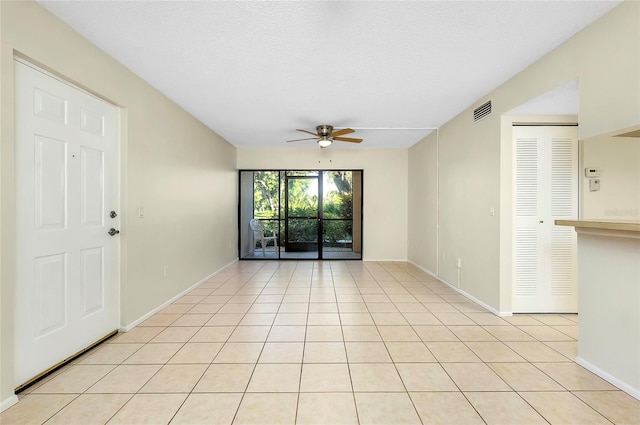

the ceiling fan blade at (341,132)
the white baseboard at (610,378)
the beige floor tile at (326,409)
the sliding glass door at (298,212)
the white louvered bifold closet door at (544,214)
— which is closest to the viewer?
the beige floor tile at (326,409)

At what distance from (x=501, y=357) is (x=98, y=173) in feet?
12.3

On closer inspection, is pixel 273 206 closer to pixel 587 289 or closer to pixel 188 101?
pixel 188 101

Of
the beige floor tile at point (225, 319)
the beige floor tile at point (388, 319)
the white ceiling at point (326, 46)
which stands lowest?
the beige floor tile at point (388, 319)

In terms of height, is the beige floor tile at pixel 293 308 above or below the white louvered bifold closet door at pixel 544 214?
below

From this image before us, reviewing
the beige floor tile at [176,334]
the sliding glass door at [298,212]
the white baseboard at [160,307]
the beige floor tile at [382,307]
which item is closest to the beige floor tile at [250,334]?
the beige floor tile at [176,334]

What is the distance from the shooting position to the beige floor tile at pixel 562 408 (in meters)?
1.60

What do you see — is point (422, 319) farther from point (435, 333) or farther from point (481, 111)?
point (481, 111)

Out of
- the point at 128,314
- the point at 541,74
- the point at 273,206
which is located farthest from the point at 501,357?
the point at 273,206

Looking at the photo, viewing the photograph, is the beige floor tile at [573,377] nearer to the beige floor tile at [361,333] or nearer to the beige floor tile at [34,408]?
the beige floor tile at [361,333]

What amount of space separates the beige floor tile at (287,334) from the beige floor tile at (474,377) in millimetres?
1253

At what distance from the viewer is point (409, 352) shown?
2.36 meters

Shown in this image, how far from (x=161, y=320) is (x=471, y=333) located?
10.5 feet

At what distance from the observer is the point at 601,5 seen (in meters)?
1.89

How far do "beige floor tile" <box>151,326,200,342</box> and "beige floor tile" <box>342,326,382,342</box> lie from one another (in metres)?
1.48
